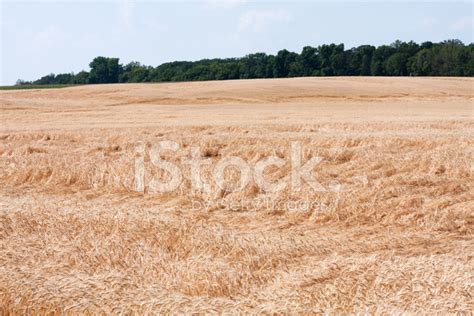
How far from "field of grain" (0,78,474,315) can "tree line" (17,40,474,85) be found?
212ft

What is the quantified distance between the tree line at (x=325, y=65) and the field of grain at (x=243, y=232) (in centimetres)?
6470

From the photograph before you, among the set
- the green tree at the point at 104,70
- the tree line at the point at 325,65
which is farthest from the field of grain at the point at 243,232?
the green tree at the point at 104,70

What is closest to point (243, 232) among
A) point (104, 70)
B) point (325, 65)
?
point (325, 65)

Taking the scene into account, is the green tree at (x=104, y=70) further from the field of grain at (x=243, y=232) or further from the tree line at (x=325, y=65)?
the field of grain at (x=243, y=232)

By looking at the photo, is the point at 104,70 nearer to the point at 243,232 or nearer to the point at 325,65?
the point at 325,65

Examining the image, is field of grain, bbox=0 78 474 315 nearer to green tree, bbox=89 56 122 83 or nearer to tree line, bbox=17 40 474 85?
tree line, bbox=17 40 474 85

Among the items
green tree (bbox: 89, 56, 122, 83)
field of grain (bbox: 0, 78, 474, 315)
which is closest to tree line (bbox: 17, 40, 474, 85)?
green tree (bbox: 89, 56, 122, 83)

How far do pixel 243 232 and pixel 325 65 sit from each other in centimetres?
7927

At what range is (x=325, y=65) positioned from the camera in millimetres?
85625

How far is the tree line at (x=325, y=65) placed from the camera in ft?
253

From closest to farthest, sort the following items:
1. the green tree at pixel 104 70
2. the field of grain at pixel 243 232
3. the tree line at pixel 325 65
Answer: the field of grain at pixel 243 232 < the tree line at pixel 325 65 < the green tree at pixel 104 70

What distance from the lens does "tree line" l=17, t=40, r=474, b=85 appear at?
253ft

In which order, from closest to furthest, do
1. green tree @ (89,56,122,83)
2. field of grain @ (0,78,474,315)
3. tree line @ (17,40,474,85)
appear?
field of grain @ (0,78,474,315)
tree line @ (17,40,474,85)
green tree @ (89,56,122,83)

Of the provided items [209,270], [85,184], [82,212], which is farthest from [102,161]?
[209,270]
